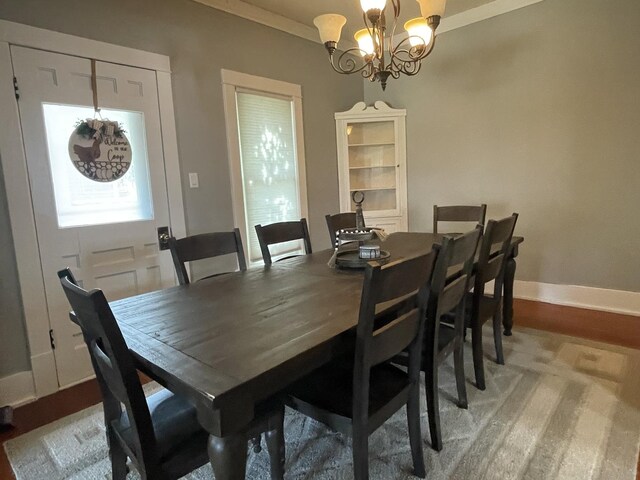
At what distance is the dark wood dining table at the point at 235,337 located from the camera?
92 cm

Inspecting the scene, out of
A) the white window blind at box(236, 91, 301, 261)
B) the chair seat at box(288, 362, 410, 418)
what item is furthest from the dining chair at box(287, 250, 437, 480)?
the white window blind at box(236, 91, 301, 261)

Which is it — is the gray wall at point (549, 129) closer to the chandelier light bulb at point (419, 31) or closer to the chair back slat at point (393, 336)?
the chandelier light bulb at point (419, 31)

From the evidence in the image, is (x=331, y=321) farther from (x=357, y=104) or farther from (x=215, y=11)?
(x=357, y=104)

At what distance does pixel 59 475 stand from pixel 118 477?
0.52 m

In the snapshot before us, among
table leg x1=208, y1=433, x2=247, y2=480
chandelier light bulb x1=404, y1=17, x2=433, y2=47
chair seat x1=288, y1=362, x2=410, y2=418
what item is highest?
chandelier light bulb x1=404, y1=17, x2=433, y2=47

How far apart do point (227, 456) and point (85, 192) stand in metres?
2.08

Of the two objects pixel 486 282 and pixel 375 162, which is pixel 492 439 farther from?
pixel 375 162

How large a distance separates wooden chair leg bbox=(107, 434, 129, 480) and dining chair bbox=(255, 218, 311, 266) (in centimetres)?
114

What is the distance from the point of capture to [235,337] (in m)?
1.17

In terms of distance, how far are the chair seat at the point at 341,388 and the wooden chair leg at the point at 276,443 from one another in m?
0.13

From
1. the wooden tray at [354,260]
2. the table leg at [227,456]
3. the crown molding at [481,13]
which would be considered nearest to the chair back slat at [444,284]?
the wooden tray at [354,260]

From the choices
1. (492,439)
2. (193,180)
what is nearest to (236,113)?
(193,180)

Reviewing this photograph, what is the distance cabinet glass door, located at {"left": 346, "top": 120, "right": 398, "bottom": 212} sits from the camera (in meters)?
4.23

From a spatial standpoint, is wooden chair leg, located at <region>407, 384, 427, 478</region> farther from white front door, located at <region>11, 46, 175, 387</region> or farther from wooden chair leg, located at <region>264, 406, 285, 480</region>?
white front door, located at <region>11, 46, 175, 387</region>
